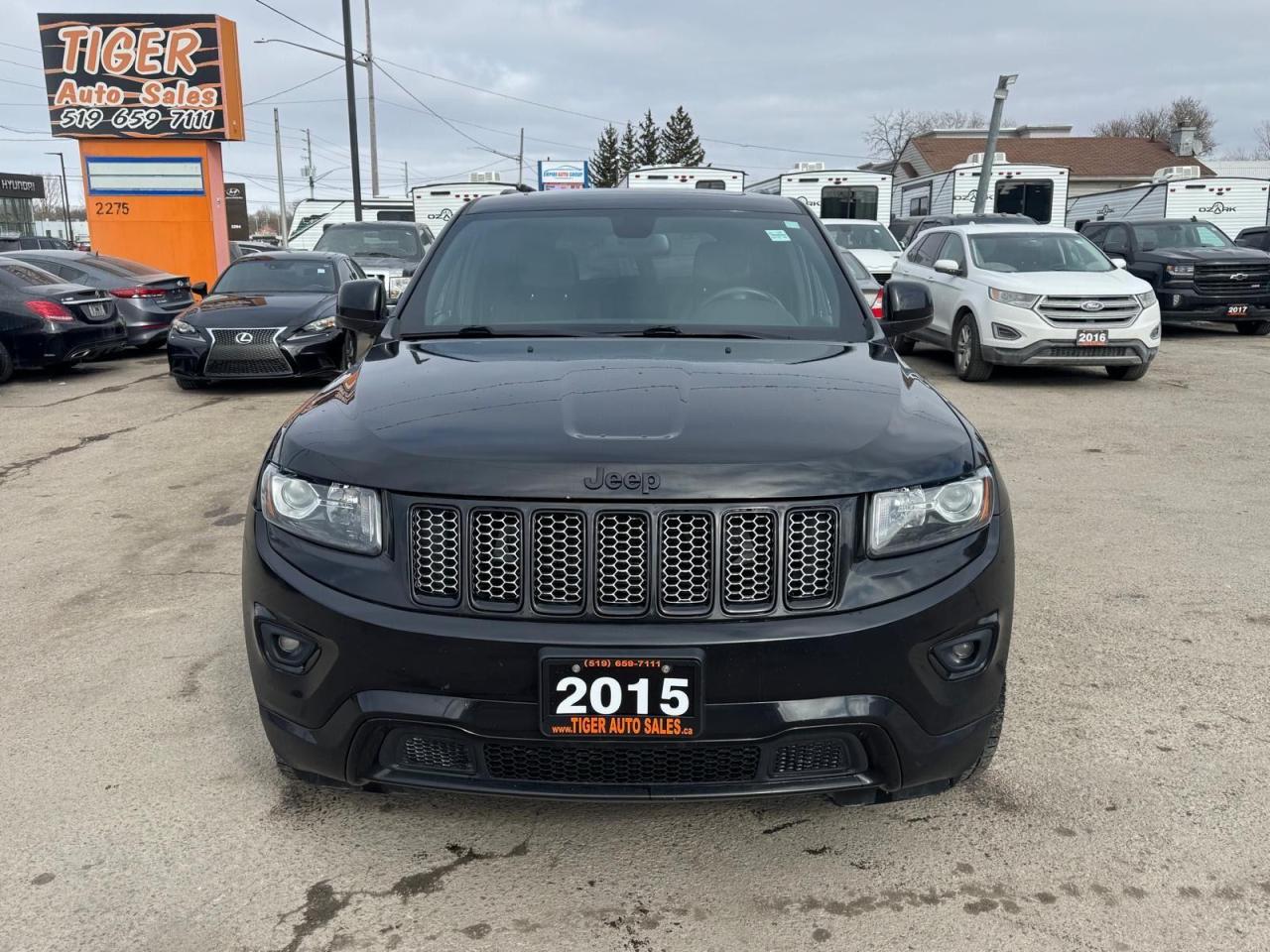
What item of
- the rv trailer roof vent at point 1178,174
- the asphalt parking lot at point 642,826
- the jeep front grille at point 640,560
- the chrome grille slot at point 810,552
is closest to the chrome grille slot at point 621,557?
the jeep front grille at point 640,560

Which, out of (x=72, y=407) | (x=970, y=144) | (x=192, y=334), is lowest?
(x=72, y=407)

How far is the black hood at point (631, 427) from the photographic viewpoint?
2.28m

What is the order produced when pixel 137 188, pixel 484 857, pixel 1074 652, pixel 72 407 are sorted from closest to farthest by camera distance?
pixel 484 857 < pixel 1074 652 < pixel 72 407 < pixel 137 188

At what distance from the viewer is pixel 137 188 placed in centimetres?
2022

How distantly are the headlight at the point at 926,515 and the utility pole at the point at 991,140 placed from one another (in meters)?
20.5

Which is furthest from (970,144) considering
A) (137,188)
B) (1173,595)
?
(1173,595)

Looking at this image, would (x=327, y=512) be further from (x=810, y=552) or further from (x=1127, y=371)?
(x=1127, y=371)

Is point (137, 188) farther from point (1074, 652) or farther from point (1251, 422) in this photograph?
point (1074, 652)

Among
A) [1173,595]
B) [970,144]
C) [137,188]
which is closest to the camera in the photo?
[1173,595]

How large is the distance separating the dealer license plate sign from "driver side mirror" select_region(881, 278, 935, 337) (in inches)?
83.9

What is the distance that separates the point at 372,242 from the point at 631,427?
1430 centimetres

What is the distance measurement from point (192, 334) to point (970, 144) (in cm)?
5105

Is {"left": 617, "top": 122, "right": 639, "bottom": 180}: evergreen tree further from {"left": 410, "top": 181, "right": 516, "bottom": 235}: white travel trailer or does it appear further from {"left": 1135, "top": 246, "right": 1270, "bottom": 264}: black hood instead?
{"left": 1135, "top": 246, "right": 1270, "bottom": 264}: black hood

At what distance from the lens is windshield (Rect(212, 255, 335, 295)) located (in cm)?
1183
